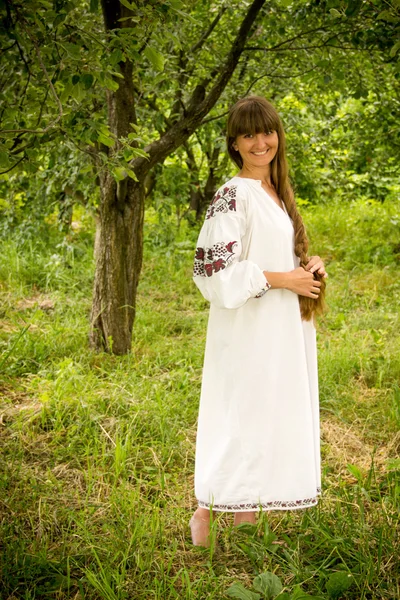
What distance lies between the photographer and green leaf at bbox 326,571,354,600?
2.02 meters

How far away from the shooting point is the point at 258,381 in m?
2.24

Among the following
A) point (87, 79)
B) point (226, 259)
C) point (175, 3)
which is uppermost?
point (175, 3)

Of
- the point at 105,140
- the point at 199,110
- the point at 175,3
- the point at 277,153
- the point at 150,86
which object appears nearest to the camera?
the point at 175,3

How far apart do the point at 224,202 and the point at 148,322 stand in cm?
267

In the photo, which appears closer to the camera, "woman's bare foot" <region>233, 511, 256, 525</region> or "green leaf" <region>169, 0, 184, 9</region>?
"green leaf" <region>169, 0, 184, 9</region>

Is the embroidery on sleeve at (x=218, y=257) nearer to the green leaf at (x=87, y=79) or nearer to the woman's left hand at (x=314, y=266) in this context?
the woman's left hand at (x=314, y=266)

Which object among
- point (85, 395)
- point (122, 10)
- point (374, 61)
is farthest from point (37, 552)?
point (374, 61)

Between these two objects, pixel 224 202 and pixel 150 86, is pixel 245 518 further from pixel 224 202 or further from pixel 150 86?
pixel 150 86

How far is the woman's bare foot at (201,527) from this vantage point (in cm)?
236

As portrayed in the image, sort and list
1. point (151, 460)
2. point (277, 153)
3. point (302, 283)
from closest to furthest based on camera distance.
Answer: point (302, 283) → point (277, 153) → point (151, 460)

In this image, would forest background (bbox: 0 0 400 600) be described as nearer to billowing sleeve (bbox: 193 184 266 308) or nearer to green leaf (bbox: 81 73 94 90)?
green leaf (bbox: 81 73 94 90)

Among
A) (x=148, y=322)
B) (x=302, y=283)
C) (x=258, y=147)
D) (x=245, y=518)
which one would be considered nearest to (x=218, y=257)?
(x=302, y=283)

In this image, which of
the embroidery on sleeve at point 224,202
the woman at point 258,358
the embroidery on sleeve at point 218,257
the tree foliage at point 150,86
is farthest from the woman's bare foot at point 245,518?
the tree foliage at point 150,86

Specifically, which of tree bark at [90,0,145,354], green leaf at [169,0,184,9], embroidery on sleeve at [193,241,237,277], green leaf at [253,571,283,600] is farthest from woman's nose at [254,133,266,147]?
tree bark at [90,0,145,354]
